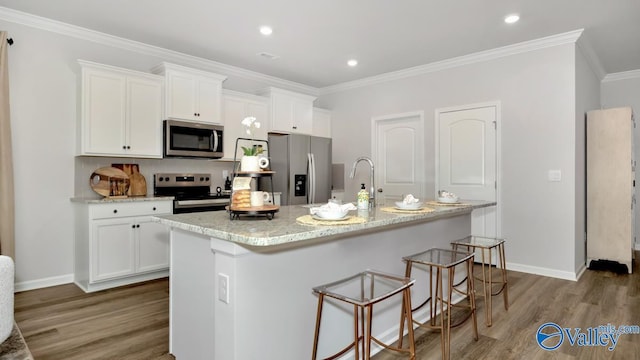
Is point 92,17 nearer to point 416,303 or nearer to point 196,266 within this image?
point 196,266

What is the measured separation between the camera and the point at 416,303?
2701mm

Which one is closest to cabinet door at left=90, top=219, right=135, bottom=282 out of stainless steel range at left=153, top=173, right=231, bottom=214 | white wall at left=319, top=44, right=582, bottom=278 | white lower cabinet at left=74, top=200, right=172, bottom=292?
white lower cabinet at left=74, top=200, right=172, bottom=292

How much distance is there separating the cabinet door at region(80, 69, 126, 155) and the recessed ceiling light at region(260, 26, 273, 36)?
1.48 m

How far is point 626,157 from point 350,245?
3818mm

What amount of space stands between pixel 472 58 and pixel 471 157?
1.21m

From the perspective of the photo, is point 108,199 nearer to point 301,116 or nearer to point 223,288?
point 223,288

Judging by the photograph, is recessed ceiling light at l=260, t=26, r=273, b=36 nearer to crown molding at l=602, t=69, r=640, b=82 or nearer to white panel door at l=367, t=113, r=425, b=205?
white panel door at l=367, t=113, r=425, b=205

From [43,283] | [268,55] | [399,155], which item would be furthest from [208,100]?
[399,155]

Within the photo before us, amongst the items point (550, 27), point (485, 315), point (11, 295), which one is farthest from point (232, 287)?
point (550, 27)

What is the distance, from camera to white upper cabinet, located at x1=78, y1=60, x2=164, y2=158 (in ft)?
11.4

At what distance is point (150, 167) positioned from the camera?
417 centimetres

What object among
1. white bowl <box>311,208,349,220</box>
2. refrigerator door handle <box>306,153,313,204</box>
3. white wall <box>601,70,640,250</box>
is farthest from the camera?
white wall <box>601,70,640,250</box>

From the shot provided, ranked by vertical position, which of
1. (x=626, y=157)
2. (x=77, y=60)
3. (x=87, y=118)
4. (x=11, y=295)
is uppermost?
(x=77, y=60)

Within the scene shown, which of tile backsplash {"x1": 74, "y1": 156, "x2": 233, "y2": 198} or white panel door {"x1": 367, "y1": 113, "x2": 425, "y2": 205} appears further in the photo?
white panel door {"x1": 367, "y1": 113, "x2": 425, "y2": 205}
